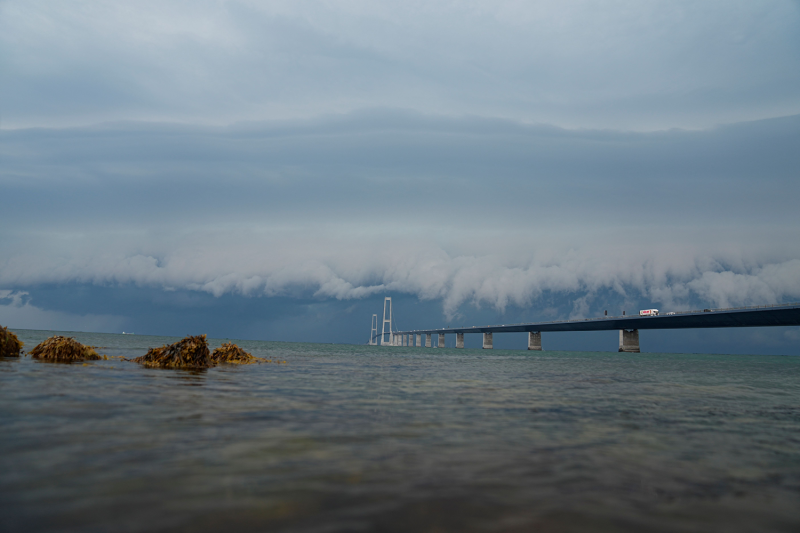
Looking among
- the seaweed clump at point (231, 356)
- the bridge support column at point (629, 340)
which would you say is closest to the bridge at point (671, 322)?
the bridge support column at point (629, 340)

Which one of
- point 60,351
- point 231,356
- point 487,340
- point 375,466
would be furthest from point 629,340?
point 375,466

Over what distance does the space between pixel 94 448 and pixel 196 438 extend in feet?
4.05

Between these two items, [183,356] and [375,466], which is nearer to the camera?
[375,466]

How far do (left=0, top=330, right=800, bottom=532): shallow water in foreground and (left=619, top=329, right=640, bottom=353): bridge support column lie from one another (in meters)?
135

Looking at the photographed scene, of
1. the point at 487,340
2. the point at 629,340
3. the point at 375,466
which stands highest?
the point at 375,466

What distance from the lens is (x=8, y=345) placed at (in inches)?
871

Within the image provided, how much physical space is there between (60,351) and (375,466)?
2162 centimetres

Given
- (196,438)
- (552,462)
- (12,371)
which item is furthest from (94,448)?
(12,371)

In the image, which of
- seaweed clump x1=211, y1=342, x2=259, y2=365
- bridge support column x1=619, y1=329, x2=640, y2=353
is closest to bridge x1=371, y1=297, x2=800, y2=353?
bridge support column x1=619, y1=329, x2=640, y2=353

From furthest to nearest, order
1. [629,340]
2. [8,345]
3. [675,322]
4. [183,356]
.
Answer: [629,340] → [675,322] → [8,345] → [183,356]

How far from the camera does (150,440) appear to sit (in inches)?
260

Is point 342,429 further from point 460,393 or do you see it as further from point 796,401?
point 796,401

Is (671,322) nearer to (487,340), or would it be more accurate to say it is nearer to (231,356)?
(487,340)

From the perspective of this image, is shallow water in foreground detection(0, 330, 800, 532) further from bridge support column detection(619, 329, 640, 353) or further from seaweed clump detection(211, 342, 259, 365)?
bridge support column detection(619, 329, 640, 353)
